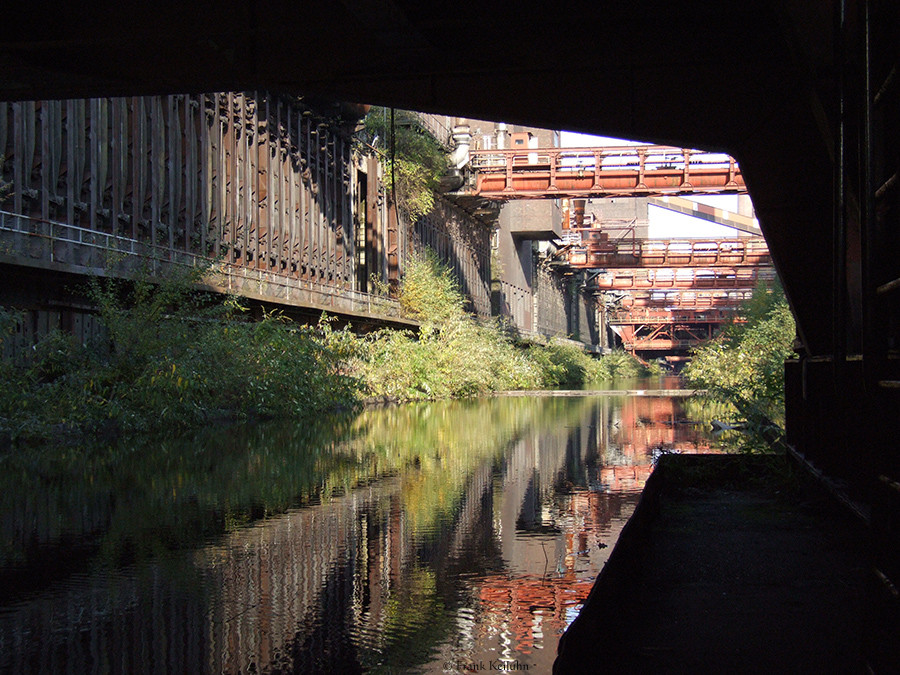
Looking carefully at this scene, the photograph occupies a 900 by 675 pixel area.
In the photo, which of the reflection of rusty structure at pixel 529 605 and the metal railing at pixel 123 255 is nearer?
the reflection of rusty structure at pixel 529 605

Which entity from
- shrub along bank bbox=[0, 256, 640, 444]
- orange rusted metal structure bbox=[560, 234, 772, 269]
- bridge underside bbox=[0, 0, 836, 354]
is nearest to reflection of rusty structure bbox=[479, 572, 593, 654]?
bridge underside bbox=[0, 0, 836, 354]

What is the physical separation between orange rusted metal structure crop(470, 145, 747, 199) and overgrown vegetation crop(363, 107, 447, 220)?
3192 mm

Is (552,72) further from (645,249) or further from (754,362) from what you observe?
(645,249)

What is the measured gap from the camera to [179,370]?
15500 mm

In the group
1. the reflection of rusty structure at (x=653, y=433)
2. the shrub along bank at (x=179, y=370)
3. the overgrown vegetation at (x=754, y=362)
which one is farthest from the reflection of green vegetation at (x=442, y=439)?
the overgrown vegetation at (x=754, y=362)

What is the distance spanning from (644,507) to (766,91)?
3.18 metres

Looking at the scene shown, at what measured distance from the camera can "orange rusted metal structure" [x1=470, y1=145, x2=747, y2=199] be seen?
36.1 m

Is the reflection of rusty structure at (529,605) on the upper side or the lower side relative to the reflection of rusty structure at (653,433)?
lower

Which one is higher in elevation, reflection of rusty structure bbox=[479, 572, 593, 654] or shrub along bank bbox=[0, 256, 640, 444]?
shrub along bank bbox=[0, 256, 640, 444]

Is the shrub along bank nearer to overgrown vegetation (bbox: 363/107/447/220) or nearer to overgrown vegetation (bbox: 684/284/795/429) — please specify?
overgrown vegetation (bbox: 684/284/795/429)

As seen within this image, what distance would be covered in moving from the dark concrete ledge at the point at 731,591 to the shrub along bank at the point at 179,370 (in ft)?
29.8

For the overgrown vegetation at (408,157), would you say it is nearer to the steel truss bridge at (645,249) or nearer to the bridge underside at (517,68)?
the steel truss bridge at (645,249)

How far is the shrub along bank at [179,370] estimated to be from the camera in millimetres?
14070

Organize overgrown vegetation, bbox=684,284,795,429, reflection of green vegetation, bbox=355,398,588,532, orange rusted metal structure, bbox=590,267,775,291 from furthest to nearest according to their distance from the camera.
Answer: orange rusted metal structure, bbox=590,267,775,291, overgrown vegetation, bbox=684,284,795,429, reflection of green vegetation, bbox=355,398,588,532
